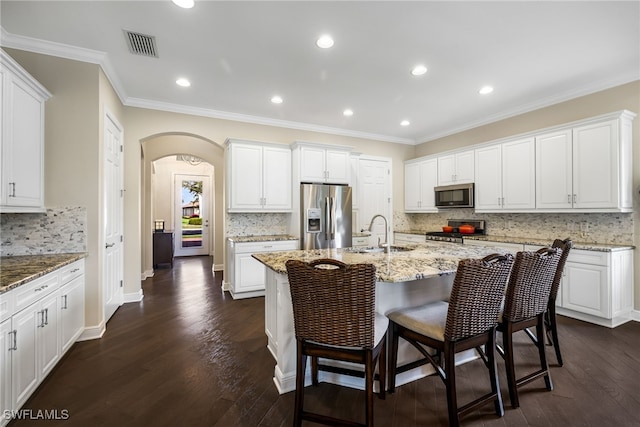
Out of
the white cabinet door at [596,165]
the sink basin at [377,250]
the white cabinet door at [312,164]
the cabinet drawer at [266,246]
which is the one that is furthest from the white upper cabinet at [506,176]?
the cabinet drawer at [266,246]

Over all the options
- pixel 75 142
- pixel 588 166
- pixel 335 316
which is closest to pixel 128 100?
pixel 75 142

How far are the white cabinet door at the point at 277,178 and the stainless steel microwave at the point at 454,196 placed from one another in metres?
2.80

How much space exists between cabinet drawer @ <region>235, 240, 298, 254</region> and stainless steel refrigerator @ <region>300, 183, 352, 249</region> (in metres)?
0.19

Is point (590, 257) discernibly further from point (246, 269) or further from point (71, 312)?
point (71, 312)

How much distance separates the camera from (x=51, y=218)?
2.69 m

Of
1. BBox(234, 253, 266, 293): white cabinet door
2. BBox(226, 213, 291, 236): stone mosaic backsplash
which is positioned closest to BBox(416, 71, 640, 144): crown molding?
BBox(226, 213, 291, 236): stone mosaic backsplash

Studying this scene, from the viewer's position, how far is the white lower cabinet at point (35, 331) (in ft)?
5.51

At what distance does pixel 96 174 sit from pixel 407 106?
13.1ft

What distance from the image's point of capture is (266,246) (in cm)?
428

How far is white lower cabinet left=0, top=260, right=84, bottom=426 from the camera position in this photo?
5.51 feet

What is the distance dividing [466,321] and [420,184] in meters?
4.48

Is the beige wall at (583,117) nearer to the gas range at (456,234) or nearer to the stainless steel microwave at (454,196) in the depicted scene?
the stainless steel microwave at (454,196)

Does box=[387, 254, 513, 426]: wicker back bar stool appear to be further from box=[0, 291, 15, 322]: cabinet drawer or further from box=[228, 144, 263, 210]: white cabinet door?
box=[228, 144, 263, 210]: white cabinet door

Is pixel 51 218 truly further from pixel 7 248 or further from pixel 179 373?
pixel 179 373
